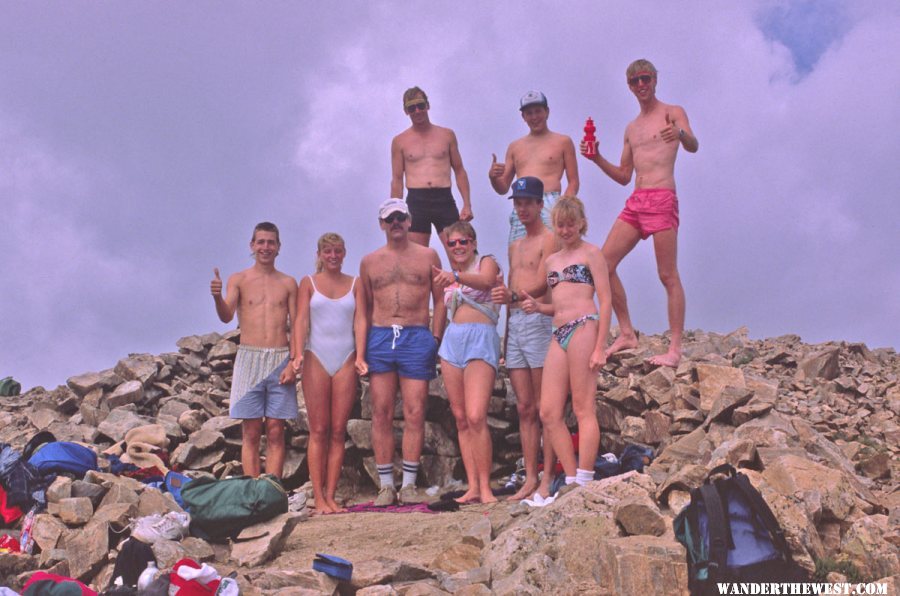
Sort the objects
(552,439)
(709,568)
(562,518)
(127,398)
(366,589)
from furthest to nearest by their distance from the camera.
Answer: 1. (127,398)
2. (552,439)
3. (562,518)
4. (366,589)
5. (709,568)

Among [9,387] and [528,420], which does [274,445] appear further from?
[9,387]

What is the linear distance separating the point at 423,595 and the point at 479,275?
3528 millimetres

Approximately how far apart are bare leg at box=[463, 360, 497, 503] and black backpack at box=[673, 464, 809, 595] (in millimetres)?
3027

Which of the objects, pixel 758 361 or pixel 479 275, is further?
pixel 758 361

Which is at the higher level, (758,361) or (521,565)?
(758,361)

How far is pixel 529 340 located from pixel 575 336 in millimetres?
999

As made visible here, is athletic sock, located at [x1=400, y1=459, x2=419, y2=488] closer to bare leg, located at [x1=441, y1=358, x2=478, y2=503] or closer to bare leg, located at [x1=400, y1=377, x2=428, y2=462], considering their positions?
bare leg, located at [x1=400, y1=377, x2=428, y2=462]

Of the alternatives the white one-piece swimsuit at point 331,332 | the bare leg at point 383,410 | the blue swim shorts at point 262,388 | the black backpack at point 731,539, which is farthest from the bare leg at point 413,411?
the black backpack at point 731,539

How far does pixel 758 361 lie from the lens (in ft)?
43.8

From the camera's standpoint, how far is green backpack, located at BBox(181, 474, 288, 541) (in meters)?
7.53

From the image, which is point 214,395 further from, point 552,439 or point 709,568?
point 709,568

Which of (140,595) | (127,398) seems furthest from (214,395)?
(140,595)

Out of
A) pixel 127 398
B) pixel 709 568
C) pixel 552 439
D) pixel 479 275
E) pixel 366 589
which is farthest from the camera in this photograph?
pixel 127 398

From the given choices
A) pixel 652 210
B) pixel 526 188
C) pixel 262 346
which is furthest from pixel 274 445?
pixel 652 210
